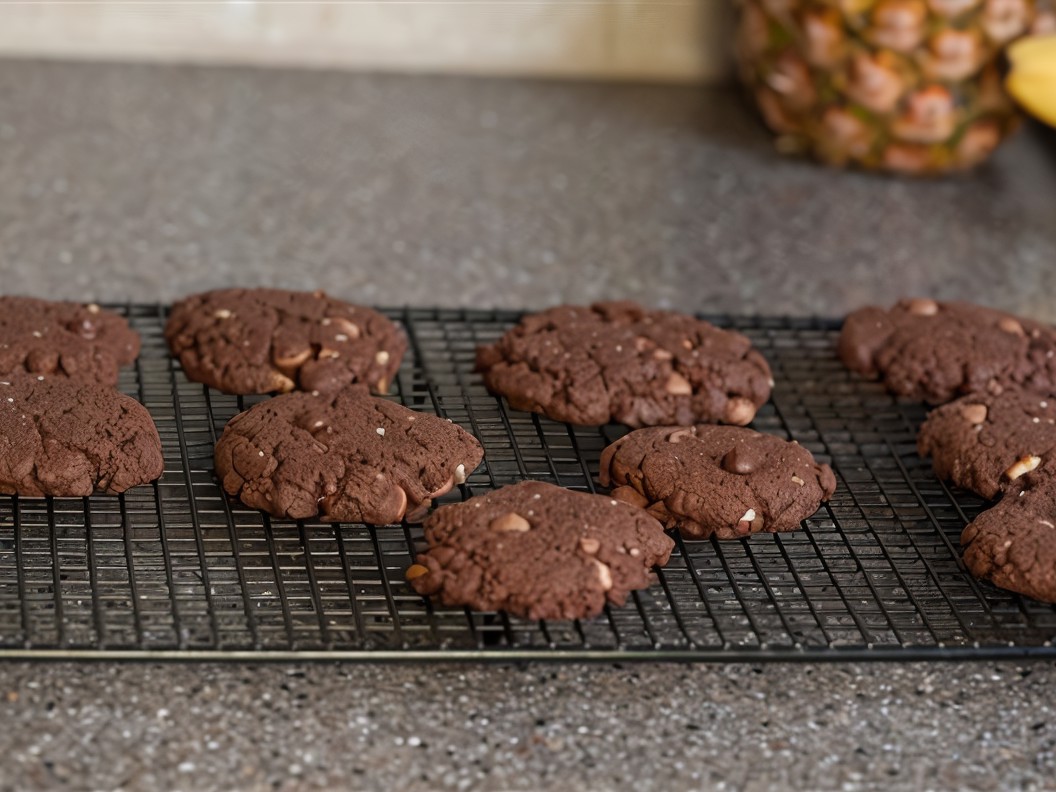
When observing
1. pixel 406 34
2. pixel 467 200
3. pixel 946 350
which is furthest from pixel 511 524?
pixel 406 34

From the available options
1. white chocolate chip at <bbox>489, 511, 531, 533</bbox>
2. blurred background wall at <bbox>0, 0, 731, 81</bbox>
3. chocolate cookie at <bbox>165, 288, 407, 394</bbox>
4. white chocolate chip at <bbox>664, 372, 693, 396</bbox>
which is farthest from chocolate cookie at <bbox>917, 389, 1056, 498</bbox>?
blurred background wall at <bbox>0, 0, 731, 81</bbox>

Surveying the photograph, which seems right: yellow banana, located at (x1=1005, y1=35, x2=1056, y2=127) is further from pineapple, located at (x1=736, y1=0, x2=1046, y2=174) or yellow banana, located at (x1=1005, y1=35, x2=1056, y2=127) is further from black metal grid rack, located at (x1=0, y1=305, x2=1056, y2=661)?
black metal grid rack, located at (x1=0, y1=305, x2=1056, y2=661)

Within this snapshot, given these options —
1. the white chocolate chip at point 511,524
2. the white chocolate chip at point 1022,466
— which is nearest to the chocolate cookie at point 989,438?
the white chocolate chip at point 1022,466

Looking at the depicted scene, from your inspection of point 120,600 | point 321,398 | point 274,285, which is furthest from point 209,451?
point 274,285

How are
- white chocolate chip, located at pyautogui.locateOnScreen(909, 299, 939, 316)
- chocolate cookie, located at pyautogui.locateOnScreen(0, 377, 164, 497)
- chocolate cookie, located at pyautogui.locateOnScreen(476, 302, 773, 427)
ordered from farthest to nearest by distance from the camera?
white chocolate chip, located at pyautogui.locateOnScreen(909, 299, 939, 316)
chocolate cookie, located at pyautogui.locateOnScreen(476, 302, 773, 427)
chocolate cookie, located at pyautogui.locateOnScreen(0, 377, 164, 497)

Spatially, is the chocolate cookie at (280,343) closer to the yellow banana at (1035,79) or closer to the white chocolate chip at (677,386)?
the white chocolate chip at (677,386)

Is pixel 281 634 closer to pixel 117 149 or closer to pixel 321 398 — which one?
pixel 321 398
